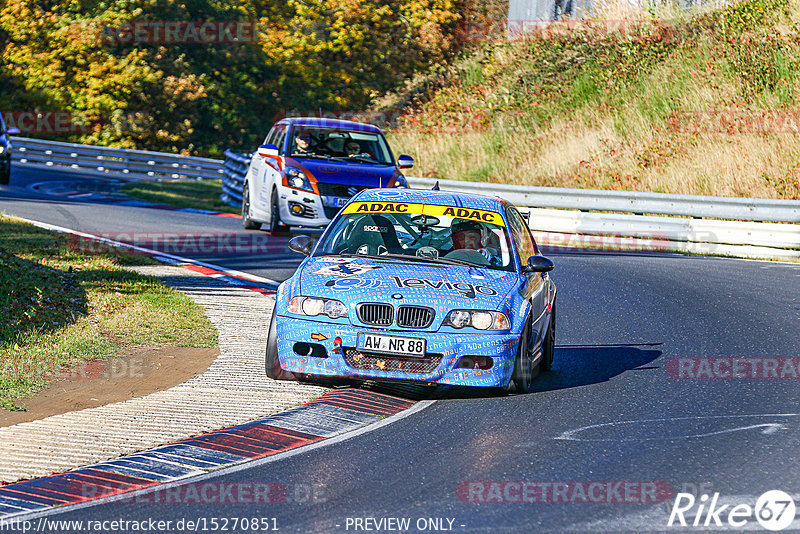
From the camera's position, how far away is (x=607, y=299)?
14430 mm

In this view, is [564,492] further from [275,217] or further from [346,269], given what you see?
[275,217]

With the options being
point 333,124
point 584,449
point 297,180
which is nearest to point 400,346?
point 584,449

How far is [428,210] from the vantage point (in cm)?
1037

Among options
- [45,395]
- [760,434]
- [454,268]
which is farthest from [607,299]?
[45,395]

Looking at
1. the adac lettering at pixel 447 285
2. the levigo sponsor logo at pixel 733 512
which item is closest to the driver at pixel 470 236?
the adac lettering at pixel 447 285

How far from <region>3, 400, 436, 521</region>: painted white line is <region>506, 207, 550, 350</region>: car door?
1354 millimetres

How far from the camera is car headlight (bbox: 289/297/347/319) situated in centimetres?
882

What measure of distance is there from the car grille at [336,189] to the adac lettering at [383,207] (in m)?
8.34

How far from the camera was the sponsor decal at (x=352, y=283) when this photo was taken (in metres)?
8.92

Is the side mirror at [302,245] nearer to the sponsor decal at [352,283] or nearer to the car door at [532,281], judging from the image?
the sponsor decal at [352,283]

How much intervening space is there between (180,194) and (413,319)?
22.8 m

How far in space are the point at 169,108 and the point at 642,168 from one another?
22325 mm

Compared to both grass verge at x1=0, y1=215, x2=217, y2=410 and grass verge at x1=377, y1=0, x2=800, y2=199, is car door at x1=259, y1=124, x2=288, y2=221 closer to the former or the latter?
grass verge at x1=0, y1=215, x2=217, y2=410

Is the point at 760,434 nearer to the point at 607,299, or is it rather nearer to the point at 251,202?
the point at 607,299
